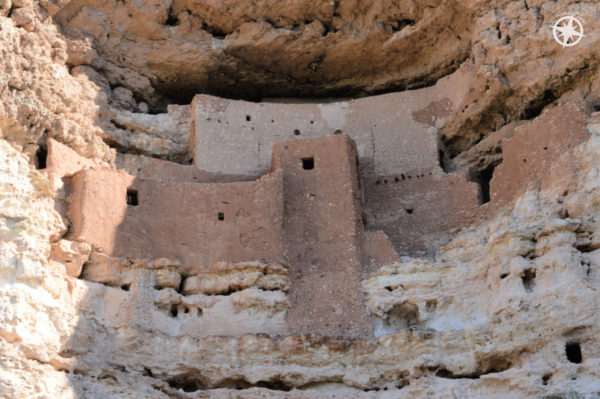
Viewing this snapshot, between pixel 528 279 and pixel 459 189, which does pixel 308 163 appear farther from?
pixel 528 279

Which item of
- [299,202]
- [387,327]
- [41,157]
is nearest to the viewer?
[387,327]

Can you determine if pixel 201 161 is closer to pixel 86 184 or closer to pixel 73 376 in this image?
pixel 86 184

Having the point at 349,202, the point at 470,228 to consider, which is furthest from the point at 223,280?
the point at 470,228

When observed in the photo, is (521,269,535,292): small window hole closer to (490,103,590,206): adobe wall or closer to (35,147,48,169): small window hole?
(490,103,590,206): adobe wall

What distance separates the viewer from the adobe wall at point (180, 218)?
57.4ft

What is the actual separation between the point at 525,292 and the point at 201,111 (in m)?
7.79

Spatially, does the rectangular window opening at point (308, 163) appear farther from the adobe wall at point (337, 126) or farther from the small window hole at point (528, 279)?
the small window hole at point (528, 279)

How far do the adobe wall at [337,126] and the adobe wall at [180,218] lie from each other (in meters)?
1.85

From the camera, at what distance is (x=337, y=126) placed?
2145 cm

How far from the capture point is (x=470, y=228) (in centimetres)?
1841

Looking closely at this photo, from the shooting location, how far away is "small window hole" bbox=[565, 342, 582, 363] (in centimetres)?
1532

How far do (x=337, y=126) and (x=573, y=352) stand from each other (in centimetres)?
773

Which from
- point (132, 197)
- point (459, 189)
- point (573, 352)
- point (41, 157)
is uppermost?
point (459, 189)

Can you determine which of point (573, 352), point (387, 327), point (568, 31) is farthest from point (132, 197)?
point (568, 31)
